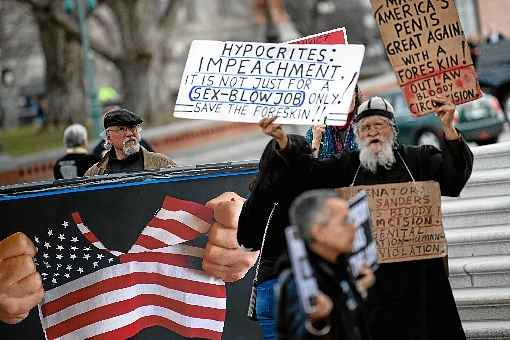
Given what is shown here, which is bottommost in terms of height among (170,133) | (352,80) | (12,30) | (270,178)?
(270,178)

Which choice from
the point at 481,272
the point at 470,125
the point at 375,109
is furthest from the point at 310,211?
the point at 470,125

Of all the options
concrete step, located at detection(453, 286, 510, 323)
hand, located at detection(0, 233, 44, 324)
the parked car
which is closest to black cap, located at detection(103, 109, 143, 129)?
hand, located at detection(0, 233, 44, 324)

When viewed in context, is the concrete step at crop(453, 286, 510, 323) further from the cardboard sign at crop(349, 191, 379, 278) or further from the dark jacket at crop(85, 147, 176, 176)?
the cardboard sign at crop(349, 191, 379, 278)

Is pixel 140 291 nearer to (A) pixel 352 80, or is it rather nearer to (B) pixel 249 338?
(B) pixel 249 338

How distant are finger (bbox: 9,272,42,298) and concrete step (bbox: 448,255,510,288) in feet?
9.69

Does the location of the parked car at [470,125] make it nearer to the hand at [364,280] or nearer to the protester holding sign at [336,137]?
the protester holding sign at [336,137]

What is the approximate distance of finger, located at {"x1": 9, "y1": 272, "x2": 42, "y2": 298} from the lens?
26.6 ft

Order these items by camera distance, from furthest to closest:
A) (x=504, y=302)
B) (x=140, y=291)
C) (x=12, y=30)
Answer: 1. (x=12, y=30)
2. (x=504, y=302)
3. (x=140, y=291)

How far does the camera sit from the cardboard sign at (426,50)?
7.35 meters

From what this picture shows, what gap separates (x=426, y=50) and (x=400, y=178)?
2.65ft

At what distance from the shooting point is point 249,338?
28.8ft

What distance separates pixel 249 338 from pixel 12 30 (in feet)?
171

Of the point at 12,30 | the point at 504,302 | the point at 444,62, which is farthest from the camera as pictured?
the point at 12,30

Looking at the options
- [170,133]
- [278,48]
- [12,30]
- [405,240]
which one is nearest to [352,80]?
[278,48]
